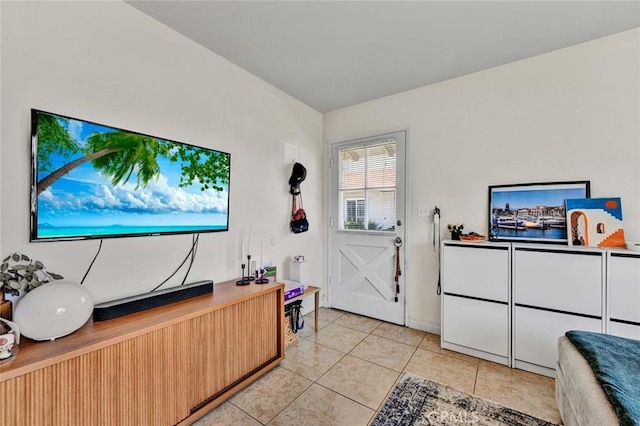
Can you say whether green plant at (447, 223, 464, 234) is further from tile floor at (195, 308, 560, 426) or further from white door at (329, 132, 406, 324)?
tile floor at (195, 308, 560, 426)

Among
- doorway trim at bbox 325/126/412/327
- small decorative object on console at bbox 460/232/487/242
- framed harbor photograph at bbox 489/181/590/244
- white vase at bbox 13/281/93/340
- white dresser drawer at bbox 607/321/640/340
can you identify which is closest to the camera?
white vase at bbox 13/281/93/340

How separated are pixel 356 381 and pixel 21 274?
209cm

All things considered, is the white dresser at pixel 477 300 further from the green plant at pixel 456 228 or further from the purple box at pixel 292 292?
the purple box at pixel 292 292

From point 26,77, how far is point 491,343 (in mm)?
3537

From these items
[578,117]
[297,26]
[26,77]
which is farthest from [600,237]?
[26,77]

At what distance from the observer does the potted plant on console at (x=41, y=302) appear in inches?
45.3

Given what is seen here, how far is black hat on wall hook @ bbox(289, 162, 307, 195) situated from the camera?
2926 millimetres

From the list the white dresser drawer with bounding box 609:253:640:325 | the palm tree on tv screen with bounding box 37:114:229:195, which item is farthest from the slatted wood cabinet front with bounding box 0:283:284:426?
the white dresser drawer with bounding box 609:253:640:325

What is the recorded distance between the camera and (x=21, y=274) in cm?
127

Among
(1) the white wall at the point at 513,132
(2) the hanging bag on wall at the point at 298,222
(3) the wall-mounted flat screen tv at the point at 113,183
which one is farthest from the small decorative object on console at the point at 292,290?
(1) the white wall at the point at 513,132

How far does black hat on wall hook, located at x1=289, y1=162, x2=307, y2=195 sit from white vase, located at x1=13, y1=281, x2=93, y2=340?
202 centimetres

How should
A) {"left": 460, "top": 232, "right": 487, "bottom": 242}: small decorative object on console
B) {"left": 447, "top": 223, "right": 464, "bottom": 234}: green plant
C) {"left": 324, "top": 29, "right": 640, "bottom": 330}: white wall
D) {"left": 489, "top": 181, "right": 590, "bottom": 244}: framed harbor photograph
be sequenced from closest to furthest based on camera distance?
{"left": 324, "top": 29, "right": 640, "bottom": 330}: white wall → {"left": 489, "top": 181, "right": 590, "bottom": 244}: framed harbor photograph → {"left": 460, "top": 232, "right": 487, "bottom": 242}: small decorative object on console → {"left": 447, "top": 223, "right": 464, "bottom": 234}: green plant

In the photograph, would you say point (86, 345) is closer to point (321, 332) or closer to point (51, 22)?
point (51, 22)

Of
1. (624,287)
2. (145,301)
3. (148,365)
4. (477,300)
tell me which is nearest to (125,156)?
(145,301)
